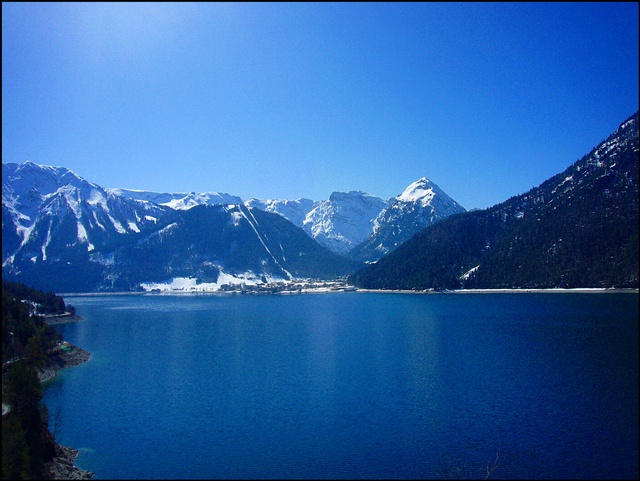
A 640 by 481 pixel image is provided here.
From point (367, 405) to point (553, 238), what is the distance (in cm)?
12011

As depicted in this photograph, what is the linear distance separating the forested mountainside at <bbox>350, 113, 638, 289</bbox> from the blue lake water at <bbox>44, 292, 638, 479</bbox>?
41.2 meters

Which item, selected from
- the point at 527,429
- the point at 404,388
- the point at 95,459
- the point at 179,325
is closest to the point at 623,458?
the point at 527,429

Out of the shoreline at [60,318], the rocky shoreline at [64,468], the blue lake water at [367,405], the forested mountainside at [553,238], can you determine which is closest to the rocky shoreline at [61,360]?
the blue lake water at [367,405]

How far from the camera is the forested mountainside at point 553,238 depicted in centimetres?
10319

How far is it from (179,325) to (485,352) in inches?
2325

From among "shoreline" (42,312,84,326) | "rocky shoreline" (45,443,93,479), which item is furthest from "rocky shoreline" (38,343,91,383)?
"shoreline" (42,312,84,326)

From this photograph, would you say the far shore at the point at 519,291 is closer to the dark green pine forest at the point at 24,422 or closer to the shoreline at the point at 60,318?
the dark green pine forest at the point at 24,422

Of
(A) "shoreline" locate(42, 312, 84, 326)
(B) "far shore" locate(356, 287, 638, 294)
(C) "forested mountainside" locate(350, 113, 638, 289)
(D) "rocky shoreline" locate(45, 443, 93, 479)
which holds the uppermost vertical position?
(C) "forested mountainside" locate(350, 113, 638, 289)

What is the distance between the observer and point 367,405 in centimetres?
3394

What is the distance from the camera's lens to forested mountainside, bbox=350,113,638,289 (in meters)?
103

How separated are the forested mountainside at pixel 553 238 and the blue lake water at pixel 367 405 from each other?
41.2m

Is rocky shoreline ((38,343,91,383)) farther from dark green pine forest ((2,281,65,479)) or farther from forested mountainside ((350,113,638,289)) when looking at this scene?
forested mountainside ((350,113,638,289))

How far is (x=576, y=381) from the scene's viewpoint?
36.2m

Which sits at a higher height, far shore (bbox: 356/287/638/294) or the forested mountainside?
the forested mountainside
